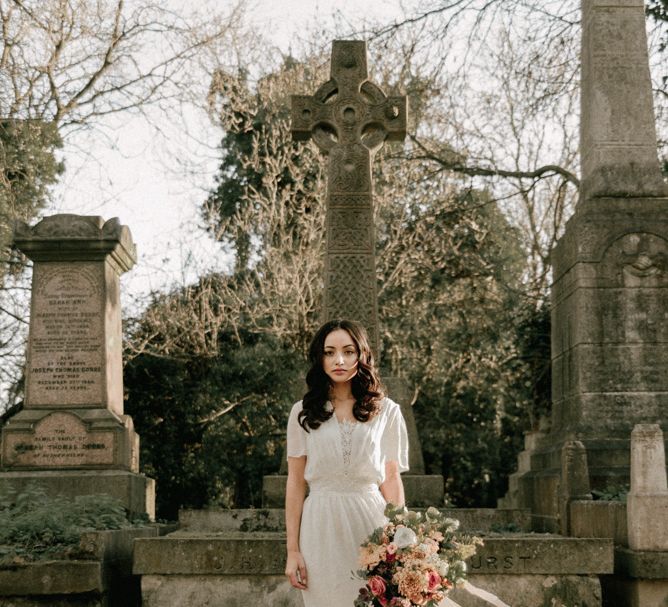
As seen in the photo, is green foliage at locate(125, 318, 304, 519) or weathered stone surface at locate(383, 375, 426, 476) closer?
weathered stone surface at locate(383, 375, 426, 476)

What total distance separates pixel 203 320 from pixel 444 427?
19.4 ft

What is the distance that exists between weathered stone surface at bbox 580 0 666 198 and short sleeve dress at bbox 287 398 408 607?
5492 mm

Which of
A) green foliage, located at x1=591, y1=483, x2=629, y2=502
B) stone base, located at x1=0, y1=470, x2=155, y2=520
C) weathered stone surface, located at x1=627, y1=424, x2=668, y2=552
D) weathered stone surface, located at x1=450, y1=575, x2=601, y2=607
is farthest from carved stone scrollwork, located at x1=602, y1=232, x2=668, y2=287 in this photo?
stone base, located at x1=0, y1=470, x2=155, y2=520

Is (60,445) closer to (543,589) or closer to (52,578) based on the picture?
(52,578)

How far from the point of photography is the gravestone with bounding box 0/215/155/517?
9086 mm

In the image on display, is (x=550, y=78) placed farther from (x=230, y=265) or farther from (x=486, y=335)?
(x=230, y=265)

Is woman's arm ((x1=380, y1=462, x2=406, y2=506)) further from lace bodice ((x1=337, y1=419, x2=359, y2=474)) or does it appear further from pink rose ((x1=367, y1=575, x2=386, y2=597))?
pink rose ((x1=367, y1=575, x2=386, y2=597))

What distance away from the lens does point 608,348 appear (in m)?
8.55

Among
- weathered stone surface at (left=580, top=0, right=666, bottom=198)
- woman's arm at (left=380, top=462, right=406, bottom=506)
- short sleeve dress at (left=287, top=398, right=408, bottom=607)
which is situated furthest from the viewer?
weathered stone surface at (left=580, top=0, right=666, bottom=198)

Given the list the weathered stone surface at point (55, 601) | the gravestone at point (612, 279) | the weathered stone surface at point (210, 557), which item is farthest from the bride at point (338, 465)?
the gravestone at point (612, 279)

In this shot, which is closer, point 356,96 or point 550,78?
point 356,96

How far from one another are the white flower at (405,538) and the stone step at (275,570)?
9.21 ft

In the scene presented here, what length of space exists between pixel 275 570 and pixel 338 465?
2521mm

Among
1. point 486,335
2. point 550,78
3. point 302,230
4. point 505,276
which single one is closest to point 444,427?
point 486,335
